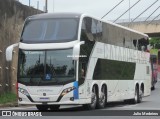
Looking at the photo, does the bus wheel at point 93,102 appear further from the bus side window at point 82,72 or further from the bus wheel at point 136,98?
the bus wheel at point 136,98

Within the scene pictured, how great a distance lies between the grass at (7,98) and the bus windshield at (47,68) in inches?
257

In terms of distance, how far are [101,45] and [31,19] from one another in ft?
10.1

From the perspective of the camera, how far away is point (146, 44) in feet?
90.0

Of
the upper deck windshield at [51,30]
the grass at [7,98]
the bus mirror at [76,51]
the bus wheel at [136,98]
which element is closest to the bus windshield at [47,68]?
the bus mirror at [76,51]

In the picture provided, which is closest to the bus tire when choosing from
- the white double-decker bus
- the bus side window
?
the white double-decker bus

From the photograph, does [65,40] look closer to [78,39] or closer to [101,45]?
[78,39]

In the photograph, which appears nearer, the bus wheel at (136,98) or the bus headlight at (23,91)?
the bus headlight at (23,91)

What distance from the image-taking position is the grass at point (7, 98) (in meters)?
24.7

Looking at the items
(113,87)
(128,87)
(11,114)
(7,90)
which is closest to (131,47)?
(128,87)

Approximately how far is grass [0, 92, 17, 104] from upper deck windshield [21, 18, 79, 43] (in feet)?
21.9

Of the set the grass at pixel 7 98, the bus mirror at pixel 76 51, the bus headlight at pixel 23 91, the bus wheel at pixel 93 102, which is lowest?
the grass at pixel 7 98

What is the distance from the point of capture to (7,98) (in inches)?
1005

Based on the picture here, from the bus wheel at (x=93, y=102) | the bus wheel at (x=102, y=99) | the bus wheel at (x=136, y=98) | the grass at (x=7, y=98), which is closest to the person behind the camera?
the bus wheel at (x=93, y=102)

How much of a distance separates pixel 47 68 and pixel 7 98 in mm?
8168
